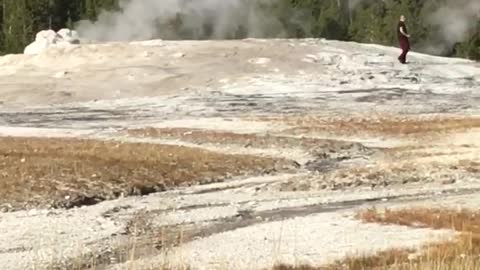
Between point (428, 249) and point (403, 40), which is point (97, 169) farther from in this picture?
point (403, 40)

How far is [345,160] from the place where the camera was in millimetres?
29969

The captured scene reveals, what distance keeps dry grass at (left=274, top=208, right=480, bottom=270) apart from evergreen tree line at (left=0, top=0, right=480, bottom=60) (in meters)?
68.5

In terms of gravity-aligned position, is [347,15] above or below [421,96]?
below

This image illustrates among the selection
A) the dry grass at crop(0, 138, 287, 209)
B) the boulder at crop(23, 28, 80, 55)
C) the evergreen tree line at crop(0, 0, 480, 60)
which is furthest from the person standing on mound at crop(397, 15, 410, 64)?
the evergreen tree line at crop(0, 0, 480, 60)

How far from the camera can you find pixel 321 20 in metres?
94.6

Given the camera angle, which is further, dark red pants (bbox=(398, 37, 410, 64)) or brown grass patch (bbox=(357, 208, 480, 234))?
dark red pants (bbox=(398, 37, 410, 64))

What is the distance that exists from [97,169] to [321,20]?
Answer: 71.7 meters

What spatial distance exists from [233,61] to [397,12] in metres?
48.2

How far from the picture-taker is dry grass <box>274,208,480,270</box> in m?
11.7

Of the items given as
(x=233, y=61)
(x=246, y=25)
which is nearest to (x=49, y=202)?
(x=233, y=61)

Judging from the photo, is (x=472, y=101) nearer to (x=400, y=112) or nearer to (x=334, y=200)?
(x=400, y=112)

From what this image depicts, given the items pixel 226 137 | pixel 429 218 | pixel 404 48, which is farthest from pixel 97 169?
pixel 404 48

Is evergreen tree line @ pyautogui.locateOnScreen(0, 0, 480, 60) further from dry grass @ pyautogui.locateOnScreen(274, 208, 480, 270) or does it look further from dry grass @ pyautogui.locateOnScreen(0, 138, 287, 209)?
dry grass @ pyautogui.locateOnScreen(274, 208, 480, 270)

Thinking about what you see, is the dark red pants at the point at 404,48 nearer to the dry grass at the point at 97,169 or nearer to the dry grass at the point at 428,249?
the dry grass at the point at 97,169
